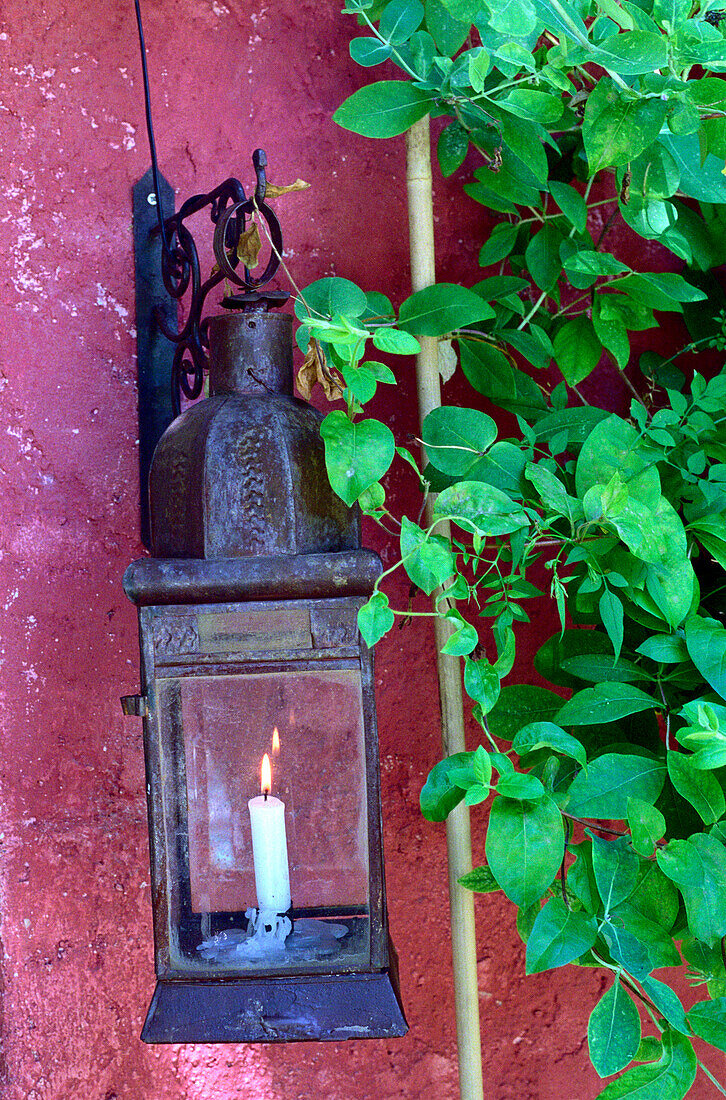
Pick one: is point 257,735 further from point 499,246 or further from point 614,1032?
point 499,246

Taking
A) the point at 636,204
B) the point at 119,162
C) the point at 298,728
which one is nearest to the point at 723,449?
the point at 636,204

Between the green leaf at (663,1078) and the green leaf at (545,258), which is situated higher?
the green leaf at (545,258)

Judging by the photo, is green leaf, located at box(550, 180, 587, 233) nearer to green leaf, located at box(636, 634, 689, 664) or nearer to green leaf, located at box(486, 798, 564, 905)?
green leaf, located at box(636, 634, 689, 664)

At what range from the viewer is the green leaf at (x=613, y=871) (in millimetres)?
789

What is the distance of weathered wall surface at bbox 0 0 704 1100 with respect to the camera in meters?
1.05

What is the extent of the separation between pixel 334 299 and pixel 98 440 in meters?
0.36

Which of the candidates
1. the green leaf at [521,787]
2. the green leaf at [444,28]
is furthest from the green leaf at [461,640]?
the green leaf at [444,28]

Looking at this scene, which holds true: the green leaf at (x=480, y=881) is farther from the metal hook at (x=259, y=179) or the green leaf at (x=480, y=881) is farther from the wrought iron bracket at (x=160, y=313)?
the metal hook at (x=259, y=179)

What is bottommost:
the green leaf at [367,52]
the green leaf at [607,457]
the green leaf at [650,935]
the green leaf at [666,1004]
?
the green leaf at [666,1004]

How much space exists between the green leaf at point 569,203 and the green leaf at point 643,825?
589mm

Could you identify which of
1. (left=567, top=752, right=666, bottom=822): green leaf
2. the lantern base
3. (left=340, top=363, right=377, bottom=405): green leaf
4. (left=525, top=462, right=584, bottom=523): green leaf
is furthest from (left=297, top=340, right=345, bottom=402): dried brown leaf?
the lantern base

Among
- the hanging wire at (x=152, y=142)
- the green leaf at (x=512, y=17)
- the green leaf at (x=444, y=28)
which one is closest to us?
the green leaf at (x=512, y=17)

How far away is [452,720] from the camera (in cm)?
98

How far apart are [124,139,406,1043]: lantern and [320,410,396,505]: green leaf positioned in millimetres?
30
